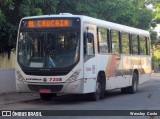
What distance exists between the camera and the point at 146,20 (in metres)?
38.5

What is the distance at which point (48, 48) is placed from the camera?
1739 cm

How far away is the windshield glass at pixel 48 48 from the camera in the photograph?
17.1 m

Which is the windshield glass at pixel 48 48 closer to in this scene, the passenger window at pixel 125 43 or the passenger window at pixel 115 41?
the passenger window at pixel 115 41

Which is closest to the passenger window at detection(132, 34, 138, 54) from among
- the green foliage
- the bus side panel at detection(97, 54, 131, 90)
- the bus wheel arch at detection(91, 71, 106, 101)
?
the bus side panel at detection(97, 54, 131, 90)

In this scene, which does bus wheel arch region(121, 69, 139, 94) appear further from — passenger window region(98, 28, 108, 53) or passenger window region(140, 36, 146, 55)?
passenger window region(98, 28, 108, 53)

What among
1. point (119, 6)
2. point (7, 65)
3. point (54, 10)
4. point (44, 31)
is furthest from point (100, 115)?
point (119, 6)

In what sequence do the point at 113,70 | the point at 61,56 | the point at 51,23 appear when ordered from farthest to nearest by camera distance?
the point at 113,70 → the point at 51,23 → the point at 61,56

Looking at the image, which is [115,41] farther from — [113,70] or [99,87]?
[99,87]

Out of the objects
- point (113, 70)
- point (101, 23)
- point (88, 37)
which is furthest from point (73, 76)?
point (113, 70)

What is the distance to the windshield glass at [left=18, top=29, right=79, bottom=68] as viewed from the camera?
1711 cm

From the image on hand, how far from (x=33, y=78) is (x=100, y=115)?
4.37 metres

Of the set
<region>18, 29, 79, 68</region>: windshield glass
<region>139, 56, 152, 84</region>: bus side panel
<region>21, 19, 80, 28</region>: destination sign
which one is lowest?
<region>139, 56, 152, 84</region>: bus side panel

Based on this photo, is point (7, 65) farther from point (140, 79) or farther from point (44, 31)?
point (44, 31)

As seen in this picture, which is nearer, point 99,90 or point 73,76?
point 73,76
